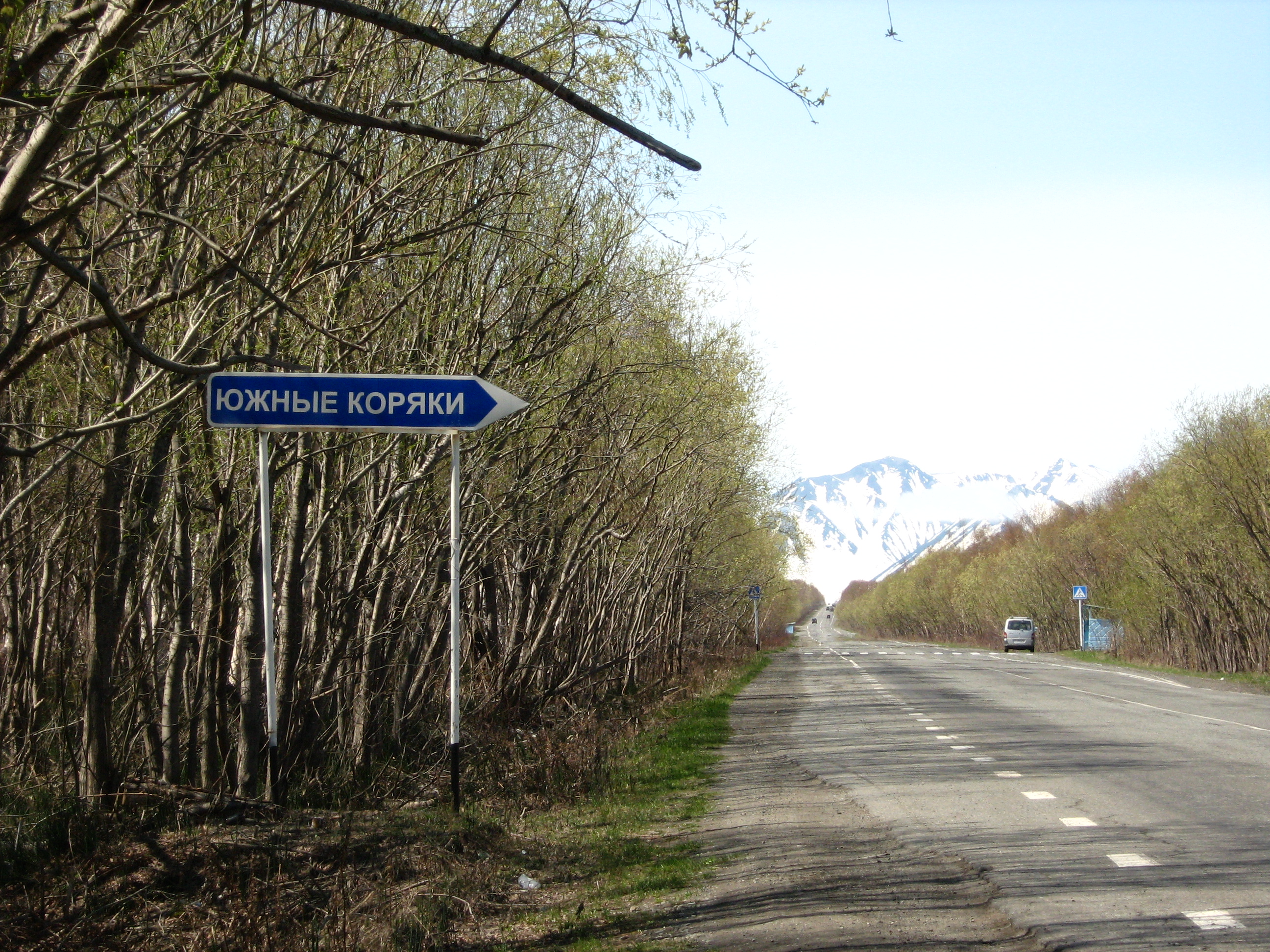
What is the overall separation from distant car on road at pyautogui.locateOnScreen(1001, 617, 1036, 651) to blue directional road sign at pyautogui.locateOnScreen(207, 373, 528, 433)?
60114 millimetres

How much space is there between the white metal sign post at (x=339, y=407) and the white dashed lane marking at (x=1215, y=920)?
13.1ft

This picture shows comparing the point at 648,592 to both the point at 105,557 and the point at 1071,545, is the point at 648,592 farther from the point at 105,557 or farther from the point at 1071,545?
the point at 1071,545

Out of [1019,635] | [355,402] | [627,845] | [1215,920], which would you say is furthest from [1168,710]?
[1019,635]

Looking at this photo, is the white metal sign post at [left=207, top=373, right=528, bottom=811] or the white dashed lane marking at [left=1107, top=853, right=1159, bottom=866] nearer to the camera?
the white metal sign post at [left=207, top=373, right=528, bottom=811]

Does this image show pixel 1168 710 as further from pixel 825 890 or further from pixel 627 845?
pixel 825 890

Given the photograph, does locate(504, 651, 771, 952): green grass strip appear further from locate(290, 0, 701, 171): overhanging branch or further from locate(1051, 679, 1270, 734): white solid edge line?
locate(1051, 679, 1270, 734): white solid edge line

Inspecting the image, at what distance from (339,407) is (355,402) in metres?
0.09

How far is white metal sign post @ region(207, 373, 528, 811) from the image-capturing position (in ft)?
19.0

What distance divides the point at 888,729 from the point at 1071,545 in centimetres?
5353

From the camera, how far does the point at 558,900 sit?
688cm

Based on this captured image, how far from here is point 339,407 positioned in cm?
589

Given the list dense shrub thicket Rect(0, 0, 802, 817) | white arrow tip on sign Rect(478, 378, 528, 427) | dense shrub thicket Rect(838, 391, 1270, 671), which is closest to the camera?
dense shrub thicket Rect(0, 0, 802, 817)

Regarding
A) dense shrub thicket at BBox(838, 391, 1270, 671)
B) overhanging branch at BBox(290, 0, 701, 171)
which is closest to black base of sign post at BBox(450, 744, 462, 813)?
overhanging branch at BBox(290, 0, 701, 171)

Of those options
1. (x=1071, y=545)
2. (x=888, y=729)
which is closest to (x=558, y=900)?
(x=888, y=729)
